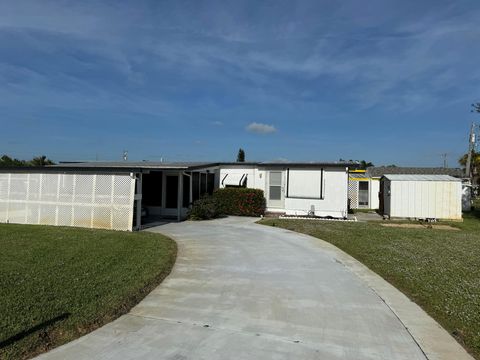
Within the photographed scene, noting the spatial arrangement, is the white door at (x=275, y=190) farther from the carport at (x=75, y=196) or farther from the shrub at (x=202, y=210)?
the carport at (x=75, y=196)

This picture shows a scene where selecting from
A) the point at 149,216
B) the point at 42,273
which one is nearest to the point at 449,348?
the point at 42,273

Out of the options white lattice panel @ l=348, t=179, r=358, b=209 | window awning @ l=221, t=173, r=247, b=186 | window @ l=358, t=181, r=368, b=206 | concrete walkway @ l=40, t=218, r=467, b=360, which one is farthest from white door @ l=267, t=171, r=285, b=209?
concrete walkway @ l=40, t=218, r=467, b=360

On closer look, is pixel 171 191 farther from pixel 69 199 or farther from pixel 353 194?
pixel 353 194

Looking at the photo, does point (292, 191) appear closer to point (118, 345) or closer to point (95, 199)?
point (95, 199)

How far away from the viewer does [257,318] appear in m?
4.87

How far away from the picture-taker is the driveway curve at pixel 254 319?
3896 mm

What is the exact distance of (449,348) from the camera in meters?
4.07

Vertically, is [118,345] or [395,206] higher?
[395,206]

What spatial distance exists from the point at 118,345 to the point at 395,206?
17.4m

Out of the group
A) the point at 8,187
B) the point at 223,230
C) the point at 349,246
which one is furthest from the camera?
the point at 8,187

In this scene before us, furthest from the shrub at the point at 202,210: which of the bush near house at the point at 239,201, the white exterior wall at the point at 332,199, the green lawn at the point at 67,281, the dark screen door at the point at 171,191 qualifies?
the green lawn at the point at 67,281

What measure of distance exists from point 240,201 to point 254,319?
13.3m

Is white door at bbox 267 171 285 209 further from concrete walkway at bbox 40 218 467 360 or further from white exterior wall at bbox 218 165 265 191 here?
concrete walkway at bbox 40 218 467 360

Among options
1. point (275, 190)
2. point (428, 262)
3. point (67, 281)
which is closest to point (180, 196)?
point (275, 190)
